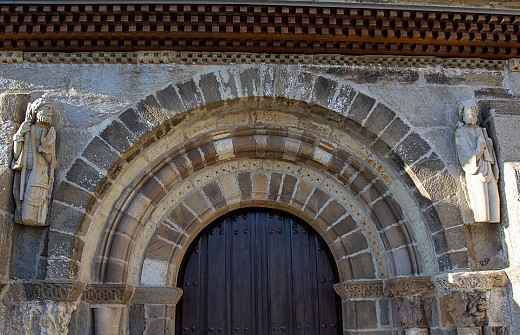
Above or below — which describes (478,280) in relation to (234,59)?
below

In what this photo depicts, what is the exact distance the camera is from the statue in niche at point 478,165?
493 cm

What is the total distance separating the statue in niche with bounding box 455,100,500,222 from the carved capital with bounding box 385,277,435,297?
723 millimetres

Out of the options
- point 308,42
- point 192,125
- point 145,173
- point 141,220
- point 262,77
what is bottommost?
point 141,220

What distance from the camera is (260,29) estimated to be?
5332 millimetres

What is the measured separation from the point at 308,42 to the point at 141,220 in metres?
2.38

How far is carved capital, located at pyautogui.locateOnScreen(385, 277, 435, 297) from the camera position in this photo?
199 inches

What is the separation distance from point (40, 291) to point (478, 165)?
397cm

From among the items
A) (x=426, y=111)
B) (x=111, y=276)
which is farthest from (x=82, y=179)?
(x=426, y=111)

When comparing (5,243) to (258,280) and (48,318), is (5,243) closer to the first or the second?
(48,318)

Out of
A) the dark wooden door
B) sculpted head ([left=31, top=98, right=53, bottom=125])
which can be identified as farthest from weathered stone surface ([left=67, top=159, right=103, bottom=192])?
the dark wooden door

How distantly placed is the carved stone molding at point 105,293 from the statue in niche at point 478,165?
3.26 meters

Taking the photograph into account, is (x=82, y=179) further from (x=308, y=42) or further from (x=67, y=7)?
(x=308, y=42)

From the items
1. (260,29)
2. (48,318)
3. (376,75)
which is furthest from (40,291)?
(376,75)

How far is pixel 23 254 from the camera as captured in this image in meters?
4.80
